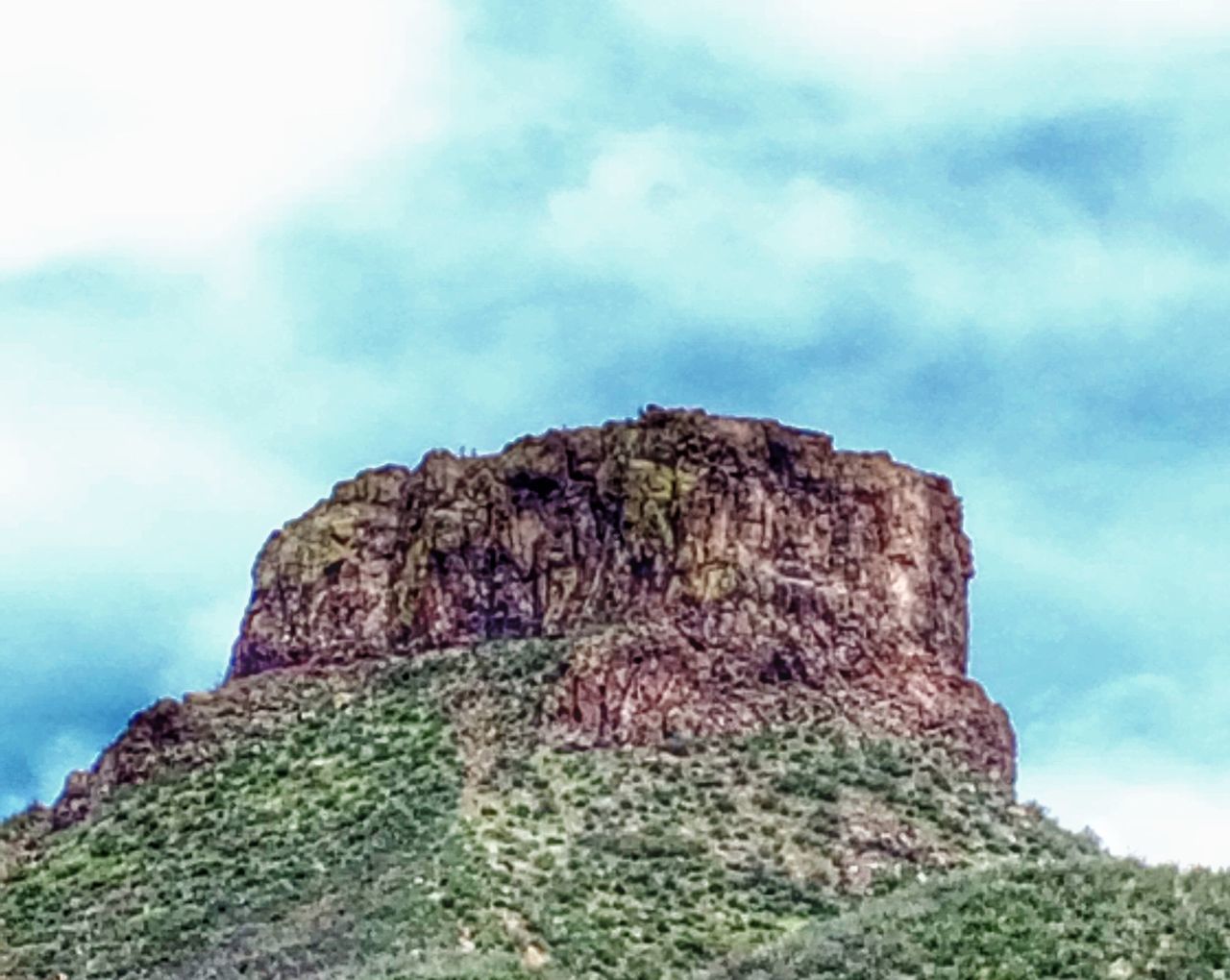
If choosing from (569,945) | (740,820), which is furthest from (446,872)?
(740,820)

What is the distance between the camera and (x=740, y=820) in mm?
62938

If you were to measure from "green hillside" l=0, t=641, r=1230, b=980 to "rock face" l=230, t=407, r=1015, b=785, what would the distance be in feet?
4.31

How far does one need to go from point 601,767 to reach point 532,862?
478 cm

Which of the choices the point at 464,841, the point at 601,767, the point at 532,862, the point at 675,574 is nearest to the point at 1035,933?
the point at 532,862

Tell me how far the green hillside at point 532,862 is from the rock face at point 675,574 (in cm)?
131

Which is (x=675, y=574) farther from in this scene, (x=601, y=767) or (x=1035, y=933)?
(x=1035, y=933)

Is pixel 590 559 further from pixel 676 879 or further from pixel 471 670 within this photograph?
pixel 676 879

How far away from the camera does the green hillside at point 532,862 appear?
55.3m

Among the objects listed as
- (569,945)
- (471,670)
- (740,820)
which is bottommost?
(569,945)

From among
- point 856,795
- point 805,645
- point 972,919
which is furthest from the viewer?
point 805,645

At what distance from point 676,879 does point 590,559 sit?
11854 millimetres

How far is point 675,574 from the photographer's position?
2726 inches

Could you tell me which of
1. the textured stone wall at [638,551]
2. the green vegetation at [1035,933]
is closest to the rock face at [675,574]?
the textured stone wall at [638,551]

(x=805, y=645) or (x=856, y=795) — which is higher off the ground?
(x=805, y=645)
